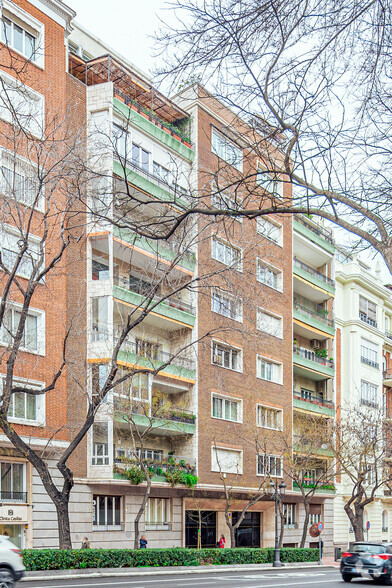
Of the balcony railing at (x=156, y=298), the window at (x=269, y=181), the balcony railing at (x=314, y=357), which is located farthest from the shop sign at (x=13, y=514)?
the balcony railing at (x=314, y=357)

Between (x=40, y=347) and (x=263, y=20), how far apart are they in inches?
951

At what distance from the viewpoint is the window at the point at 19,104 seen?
386 inches

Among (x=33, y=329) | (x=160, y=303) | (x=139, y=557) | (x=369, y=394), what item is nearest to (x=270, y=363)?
(x=160, y=303)

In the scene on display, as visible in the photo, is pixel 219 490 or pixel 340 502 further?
pixel 340 502

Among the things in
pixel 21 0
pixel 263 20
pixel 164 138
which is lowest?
pixel 263 20

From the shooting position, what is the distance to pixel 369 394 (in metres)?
57.7

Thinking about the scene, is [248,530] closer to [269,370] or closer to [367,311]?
[269,370]

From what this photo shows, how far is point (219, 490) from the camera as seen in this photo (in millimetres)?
39562

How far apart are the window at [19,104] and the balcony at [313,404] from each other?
24667mm

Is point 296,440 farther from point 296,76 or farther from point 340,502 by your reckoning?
point 296,76

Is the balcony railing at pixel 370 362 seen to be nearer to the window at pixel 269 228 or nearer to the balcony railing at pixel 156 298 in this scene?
the window at pixel 269 228

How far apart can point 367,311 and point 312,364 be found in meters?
11.2

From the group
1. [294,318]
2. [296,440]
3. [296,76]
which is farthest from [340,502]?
[296,76]

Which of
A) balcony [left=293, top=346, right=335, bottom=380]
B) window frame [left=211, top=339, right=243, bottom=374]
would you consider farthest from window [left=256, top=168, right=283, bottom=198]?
balcony [left=293, top=346, right=335, bottom=380]
